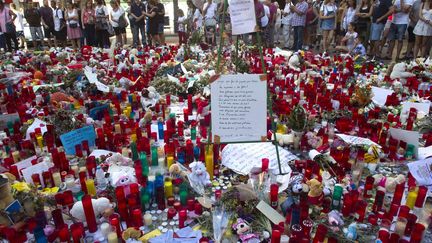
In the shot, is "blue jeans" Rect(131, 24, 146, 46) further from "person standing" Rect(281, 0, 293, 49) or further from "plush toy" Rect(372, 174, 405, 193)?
"plush toy" Rect(372, 174, 405, 193)

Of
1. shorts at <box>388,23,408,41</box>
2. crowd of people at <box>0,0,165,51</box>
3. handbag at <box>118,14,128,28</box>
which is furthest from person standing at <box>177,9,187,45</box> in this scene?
shorts at <box>388,23,408,41</box>

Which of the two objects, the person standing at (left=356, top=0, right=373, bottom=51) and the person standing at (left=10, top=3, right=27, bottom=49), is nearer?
the person standing at (left=356, top=0, right=373, bottom=51)

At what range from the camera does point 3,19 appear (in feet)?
26.2

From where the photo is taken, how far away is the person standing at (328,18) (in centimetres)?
762

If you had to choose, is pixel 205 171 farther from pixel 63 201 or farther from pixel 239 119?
pixel 63 201

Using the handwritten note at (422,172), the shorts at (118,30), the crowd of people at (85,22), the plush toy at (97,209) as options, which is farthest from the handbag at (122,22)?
the handwritten note at (422,172)

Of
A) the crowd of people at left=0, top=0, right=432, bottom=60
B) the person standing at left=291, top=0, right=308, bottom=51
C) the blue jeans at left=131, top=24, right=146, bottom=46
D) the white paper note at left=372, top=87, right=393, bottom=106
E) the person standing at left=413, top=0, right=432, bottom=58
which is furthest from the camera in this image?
the blue jeans at left=131, top=24, right=146, bottom=46

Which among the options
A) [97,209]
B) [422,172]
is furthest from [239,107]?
[422,172]

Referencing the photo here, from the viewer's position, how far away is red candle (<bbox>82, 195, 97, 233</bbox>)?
2049 mm

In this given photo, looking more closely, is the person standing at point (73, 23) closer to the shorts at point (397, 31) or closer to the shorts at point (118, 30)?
the shorts at point (118, 30)

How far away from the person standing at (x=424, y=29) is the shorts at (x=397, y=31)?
0.27 meters

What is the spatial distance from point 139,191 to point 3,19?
7801mm

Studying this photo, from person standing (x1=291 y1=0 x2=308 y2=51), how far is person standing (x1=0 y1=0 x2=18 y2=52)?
675 centimetres

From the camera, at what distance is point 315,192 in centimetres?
228
